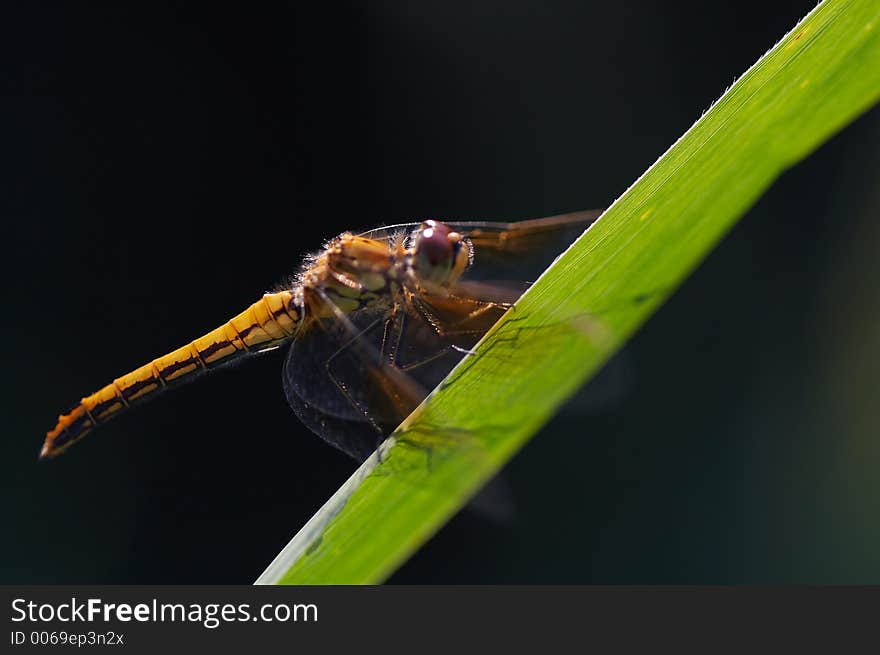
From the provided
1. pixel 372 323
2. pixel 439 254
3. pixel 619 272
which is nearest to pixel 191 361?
pixel 372 323

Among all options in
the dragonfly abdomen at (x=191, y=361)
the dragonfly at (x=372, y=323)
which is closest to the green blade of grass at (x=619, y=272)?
the dragonfly at (x=372, y=323)

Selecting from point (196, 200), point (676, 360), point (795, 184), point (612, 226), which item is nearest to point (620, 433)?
point (676, 360)

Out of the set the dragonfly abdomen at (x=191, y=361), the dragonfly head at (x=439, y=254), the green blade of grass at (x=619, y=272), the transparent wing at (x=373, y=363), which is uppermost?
the dragonfly abdomen at (x=191, y=361)

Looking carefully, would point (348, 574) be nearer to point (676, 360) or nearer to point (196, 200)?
point (676, 360)

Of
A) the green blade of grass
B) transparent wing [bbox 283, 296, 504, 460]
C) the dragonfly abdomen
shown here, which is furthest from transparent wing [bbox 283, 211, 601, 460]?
the green blade of grass

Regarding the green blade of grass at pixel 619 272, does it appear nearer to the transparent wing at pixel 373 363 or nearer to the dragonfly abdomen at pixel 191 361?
the transparent wing at pixel 373 363

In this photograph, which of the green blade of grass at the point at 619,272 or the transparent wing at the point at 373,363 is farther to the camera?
the transparent wing at the point at 373,363
